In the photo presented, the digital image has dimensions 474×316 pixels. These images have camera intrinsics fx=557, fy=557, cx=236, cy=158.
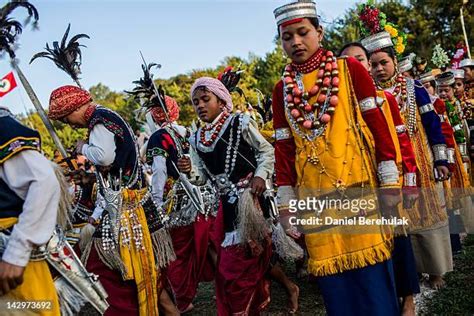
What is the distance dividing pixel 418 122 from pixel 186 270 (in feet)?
9.45

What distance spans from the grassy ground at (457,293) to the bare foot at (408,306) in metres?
0.62

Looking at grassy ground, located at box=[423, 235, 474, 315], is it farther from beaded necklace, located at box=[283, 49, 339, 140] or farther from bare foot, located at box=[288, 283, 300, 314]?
beaded necklace, located at box=[283, 49, 339, 140]

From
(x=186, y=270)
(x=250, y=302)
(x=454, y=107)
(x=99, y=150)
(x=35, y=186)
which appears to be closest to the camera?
(x=35, y=186)

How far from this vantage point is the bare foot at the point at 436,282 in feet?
17.0

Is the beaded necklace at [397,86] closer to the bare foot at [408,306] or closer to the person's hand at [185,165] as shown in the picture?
the bare foot at [408,306]

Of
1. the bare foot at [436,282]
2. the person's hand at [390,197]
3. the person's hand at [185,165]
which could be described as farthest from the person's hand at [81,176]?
the bare foot at [436,282]

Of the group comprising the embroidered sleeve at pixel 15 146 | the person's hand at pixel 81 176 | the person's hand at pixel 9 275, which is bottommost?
the person's hand at pixel 9 275

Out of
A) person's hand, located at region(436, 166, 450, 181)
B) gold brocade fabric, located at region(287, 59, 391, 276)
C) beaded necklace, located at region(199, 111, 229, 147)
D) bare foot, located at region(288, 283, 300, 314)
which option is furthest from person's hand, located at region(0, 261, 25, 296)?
person's hand, located at region(436, 166, 450, 181)

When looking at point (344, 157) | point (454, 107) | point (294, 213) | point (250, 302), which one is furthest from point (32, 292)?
point (454, 107)

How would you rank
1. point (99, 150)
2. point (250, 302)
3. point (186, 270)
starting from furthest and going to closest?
point (186, 270) < point (250, 302) < point (99, 150)

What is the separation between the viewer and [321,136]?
329 centimetres

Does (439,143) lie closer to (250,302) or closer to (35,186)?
(250,302)

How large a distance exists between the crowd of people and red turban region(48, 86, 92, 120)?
1cm

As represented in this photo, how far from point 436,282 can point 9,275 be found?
13.2ft
